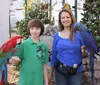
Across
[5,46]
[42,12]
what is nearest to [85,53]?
[5,46]

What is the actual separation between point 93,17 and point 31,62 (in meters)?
1.92

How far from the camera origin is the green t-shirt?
2973mm

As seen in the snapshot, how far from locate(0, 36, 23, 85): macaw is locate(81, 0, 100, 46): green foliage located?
178cm

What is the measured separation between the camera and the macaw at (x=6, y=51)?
8.99ft

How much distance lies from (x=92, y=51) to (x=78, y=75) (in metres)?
0.34

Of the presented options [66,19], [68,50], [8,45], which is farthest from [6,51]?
[66,19]

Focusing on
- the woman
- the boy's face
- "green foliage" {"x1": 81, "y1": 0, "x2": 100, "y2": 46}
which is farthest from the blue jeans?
"green foliage" {"x1": 81, "y1": 0, "x2": 100, "y2": 46}

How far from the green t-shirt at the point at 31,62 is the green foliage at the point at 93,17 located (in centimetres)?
149

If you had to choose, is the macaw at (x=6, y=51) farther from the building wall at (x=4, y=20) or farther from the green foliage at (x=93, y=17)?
the green foliage at (x=93, y=17)

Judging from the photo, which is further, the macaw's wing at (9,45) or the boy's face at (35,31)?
the boy's face at (35,31)

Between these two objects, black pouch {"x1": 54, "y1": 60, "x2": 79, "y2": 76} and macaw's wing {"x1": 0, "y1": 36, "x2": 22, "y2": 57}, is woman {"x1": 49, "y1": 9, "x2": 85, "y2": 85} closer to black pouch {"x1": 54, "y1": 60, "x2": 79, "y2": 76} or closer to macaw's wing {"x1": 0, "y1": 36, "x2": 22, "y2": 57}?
black pouch {"x1": 54, "y1": 60, "x2": 79, "y2": 76}

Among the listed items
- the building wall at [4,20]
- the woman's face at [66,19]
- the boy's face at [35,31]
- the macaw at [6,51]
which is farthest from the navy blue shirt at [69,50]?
the building wall at [4,20]

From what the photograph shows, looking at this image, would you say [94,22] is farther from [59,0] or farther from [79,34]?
[59,0]

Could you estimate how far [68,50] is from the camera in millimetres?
3016
